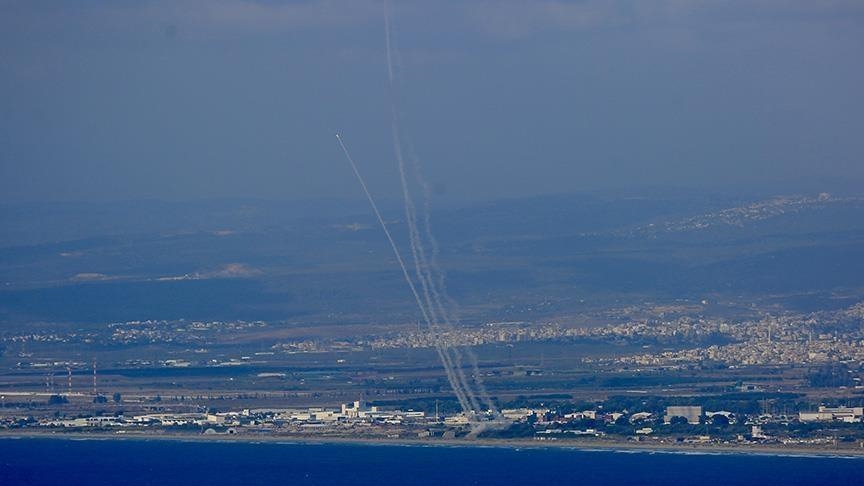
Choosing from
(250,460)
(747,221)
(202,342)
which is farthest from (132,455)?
(747,221)

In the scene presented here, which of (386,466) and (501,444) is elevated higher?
(501,444)

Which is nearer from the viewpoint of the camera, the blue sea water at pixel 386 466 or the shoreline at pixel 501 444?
the blue sea water at pixel 386 466

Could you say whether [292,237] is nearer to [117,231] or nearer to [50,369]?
[117,231]

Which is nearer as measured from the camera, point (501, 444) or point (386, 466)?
point (386, 466)
